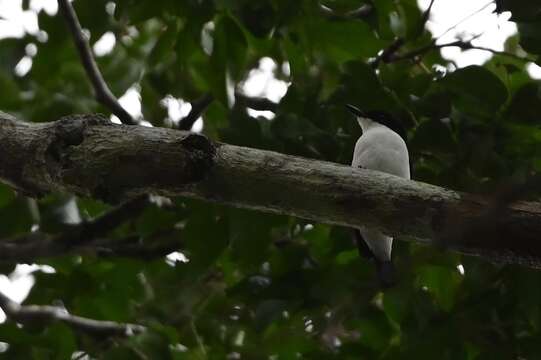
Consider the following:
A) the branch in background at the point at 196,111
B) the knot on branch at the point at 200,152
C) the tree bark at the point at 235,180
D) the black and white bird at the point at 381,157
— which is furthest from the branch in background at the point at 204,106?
the knot on branch at the point at 200,152

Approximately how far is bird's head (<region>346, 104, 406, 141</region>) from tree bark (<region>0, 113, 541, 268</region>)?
3.72 ft

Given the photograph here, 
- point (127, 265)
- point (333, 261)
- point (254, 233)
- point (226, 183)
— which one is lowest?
point (127, 265)

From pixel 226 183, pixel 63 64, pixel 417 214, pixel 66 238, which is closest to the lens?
pixel 417 214

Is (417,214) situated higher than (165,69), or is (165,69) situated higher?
(417,214)

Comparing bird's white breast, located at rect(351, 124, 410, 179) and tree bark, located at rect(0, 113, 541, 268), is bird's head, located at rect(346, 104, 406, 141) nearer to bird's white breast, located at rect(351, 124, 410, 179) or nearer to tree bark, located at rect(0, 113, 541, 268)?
bird's white breast, located at rect(351, 124, 410, 179)

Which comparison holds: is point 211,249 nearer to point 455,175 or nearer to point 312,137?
point 312,137

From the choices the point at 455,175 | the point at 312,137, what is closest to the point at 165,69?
the point at 312,137

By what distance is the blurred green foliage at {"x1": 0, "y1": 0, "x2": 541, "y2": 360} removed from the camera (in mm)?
3102

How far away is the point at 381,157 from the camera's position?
352cm

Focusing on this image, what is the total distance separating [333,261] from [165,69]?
6.15ft

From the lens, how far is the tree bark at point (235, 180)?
2.30 metres

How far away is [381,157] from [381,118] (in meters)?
0.35

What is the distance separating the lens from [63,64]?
4727 mm

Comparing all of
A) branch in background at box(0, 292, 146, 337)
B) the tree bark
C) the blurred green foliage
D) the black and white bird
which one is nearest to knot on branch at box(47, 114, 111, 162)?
the tree bark
